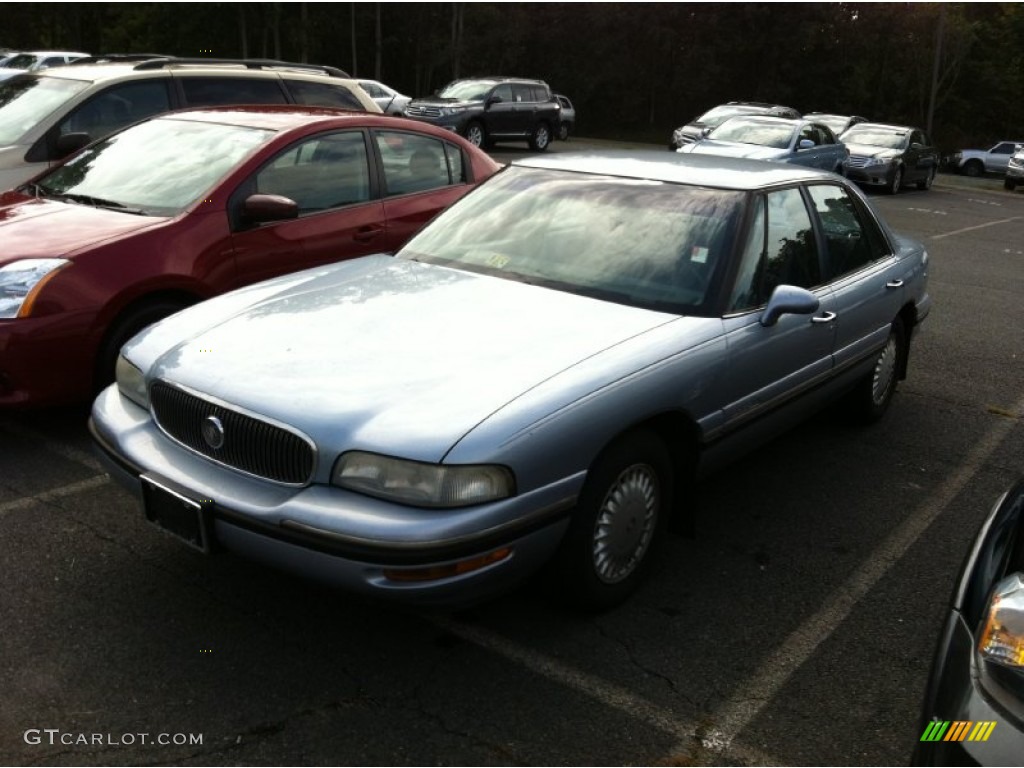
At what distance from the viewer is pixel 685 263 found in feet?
12.7

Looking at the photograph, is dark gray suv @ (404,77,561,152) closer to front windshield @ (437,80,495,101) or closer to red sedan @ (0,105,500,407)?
front windshield @ (437,80,495,101)

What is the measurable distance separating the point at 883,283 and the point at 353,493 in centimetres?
342

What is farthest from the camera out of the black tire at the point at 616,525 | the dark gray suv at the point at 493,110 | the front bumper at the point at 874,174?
the dark gray suv at the point at 493,110

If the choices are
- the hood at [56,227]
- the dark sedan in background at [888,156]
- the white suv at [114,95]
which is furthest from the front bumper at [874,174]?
the hood at [56,227]

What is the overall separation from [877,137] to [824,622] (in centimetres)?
2178

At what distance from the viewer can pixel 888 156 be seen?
71.9ft

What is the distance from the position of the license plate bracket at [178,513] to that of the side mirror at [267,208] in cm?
231

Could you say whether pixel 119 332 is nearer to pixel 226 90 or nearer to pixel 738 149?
pixel 226 90

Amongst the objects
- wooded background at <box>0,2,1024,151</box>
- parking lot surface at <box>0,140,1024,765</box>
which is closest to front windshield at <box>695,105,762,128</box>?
parking lot surface at <box>0,140,1024,765</box>

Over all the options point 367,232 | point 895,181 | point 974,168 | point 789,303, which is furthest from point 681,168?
point 974,168

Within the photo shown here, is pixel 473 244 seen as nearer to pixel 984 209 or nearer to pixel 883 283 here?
pixel 883 283

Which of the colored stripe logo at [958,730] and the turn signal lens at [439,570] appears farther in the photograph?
the turn signal lens at [439,570]

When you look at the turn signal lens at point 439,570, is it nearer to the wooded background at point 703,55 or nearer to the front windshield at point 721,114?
the front windshield at point 721,114

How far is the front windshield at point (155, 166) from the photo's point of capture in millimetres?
5211
